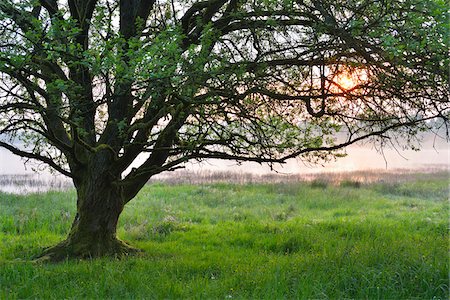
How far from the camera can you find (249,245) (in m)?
11.6

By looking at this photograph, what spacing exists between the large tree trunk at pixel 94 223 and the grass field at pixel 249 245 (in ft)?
2.73

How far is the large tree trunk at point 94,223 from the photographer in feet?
33.7

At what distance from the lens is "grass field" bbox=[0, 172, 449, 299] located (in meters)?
6.74

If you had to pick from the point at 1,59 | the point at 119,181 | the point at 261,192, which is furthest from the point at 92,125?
the point at 261,192

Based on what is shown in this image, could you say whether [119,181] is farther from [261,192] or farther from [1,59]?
[261,192]

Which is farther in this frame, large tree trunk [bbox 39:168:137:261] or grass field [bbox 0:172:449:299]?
large tree trunk [bbox 39:168:137:261]

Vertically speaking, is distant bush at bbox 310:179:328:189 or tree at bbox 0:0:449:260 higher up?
tree at bbox 0:0:449:260

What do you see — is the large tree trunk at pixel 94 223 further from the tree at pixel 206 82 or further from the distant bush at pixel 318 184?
the distant bush at pixel 318 184

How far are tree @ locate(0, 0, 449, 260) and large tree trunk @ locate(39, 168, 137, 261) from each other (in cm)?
2

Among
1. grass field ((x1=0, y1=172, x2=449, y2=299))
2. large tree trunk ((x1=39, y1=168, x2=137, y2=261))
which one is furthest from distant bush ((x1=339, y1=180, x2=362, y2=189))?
large tree trunk ((x1=39, y1=168, x2=137, y2=261))

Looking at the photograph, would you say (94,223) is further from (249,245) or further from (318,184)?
(318,184)

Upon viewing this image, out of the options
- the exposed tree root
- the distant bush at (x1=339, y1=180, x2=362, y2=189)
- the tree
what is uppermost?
the tree

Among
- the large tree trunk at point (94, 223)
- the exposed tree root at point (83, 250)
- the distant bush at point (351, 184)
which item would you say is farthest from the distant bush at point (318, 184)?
the large tree trunk at point (94, 223)

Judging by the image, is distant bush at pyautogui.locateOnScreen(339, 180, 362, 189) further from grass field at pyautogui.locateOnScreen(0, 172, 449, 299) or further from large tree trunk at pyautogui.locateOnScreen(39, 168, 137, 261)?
large tree trunk at pyautogui.locateOnScreen(39, 168, 137, 261)
